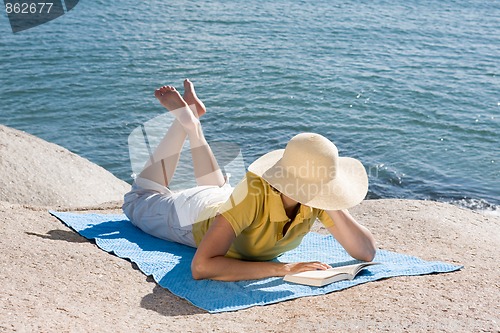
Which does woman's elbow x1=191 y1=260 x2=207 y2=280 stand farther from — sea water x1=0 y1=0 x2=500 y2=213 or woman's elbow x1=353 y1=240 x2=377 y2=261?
sea water x1=0 y1=0 x2=500 y2=213

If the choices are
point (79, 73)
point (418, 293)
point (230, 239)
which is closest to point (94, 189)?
point (230, 239)

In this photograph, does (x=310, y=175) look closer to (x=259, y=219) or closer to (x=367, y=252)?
(x=259, y=219)

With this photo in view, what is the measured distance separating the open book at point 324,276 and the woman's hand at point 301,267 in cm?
4

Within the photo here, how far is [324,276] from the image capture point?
4156 millimetres

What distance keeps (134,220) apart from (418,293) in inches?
79.2

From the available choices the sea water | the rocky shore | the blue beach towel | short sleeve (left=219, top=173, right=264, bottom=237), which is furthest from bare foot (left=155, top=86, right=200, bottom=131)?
the sea water

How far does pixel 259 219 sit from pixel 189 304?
578 millimetres

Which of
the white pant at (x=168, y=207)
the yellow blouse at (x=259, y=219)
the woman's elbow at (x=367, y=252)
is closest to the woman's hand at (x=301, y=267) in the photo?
the yellow blouse at (x=259, y=219)

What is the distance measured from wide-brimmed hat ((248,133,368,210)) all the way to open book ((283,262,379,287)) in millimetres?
406

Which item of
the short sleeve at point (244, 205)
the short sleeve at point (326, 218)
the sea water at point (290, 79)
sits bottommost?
the sea water at point (290, 79)

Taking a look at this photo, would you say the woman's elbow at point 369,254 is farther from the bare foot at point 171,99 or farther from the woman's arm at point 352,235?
the bare foot at point 171,99

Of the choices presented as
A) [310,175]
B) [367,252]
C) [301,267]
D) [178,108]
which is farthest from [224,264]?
[178,108]

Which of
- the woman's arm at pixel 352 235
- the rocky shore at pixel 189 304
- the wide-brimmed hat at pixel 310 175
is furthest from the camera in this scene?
the woman's arm at pixel 352 235

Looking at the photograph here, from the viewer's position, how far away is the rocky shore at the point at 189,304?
145 inches
